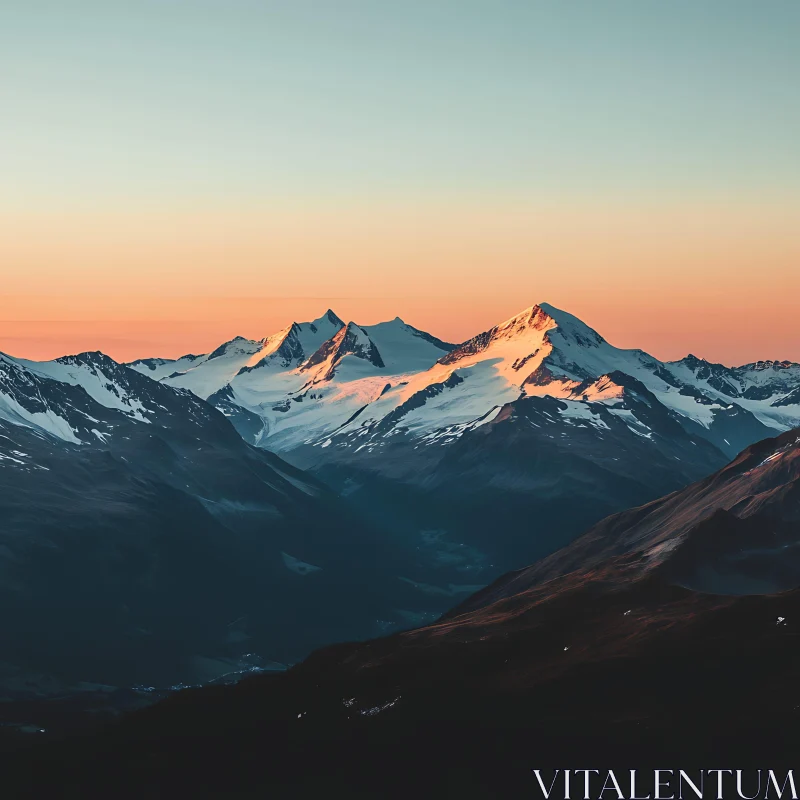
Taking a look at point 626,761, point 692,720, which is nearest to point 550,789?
point 626,761

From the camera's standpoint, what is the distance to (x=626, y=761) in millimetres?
186000

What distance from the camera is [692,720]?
19512cm

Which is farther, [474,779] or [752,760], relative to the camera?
[474,779]

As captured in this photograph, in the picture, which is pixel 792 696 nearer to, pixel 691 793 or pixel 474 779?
pixel 691 793

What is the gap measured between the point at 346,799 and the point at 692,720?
57920mm

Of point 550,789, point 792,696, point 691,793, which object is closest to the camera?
point 691,793

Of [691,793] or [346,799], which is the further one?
[346,799]

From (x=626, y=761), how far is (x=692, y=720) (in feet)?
52.4

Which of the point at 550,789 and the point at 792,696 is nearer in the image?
the point at 550,789

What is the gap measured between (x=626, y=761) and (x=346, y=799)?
45708 millimetres

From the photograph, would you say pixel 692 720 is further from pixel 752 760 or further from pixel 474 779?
pixel 474 779

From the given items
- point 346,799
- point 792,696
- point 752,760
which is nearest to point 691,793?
point 752,760

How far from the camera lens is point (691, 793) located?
172500 millimetres

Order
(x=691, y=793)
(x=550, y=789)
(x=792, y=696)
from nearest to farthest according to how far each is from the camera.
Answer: (x=691, y=793), (x=550, y=789), (x=792, y=696)
